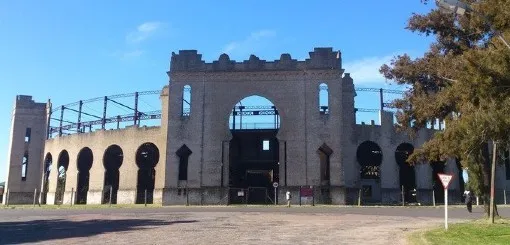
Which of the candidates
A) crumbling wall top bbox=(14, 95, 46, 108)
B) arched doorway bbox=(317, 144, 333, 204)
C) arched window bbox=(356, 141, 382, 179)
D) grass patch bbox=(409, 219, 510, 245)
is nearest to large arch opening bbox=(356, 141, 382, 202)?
arched window bbox=(356, 141, 382, 179)

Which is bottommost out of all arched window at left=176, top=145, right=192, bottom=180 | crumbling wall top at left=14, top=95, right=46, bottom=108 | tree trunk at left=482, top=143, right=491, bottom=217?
tree trunk at left=482, top=143, right=491, bottom=217

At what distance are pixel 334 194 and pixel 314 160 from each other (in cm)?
378

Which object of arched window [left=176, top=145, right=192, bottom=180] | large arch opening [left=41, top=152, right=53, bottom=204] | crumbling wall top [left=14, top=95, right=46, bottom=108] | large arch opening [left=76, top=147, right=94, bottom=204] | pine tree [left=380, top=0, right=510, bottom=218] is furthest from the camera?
crumbling wall top [left=14, top=95, right=46, bottom=108]

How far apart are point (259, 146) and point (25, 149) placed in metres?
33.4

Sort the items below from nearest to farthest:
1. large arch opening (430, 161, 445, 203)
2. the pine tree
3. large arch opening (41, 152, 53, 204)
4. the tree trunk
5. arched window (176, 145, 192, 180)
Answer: the pine tree → the tree trunk → arched window (176, 145, 192, 180) → large arch opening (430, 161, 445, 203) → large arch opening (41, 152, 53, 204)

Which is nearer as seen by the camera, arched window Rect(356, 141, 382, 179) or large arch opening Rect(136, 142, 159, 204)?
large arch opening Rect(136, 142, 159, 204)

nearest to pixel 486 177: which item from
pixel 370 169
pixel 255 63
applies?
pixel 255 63

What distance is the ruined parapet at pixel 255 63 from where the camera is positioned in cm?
5291

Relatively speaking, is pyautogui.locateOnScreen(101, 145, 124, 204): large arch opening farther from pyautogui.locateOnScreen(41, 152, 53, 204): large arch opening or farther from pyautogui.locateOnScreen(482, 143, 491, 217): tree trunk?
pyautogui.locateOnScreen(482, 143, 491, 217): tree trunk

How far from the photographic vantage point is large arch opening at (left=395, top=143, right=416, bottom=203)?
56.7m

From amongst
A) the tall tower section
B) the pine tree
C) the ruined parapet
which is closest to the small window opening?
the tall tower section

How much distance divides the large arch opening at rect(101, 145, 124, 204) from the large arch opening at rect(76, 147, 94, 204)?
2917mm

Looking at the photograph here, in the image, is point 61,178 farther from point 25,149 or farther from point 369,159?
point 369,159

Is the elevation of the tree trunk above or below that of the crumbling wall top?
below
